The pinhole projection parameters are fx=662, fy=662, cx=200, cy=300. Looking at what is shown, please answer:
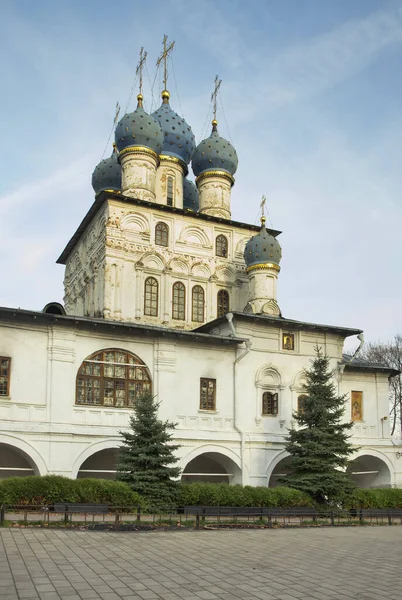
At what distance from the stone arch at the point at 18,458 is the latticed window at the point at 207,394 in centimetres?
608

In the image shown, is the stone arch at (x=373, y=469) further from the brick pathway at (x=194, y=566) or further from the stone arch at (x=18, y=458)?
the stone arch at (x=18, y=458)

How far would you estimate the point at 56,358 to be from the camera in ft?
67.9

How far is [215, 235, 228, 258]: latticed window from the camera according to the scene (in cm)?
3075

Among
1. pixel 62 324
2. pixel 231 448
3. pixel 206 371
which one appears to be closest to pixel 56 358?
pixel 62 324

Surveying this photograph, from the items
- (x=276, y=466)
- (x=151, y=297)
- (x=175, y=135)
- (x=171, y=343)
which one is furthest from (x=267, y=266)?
(x=175, y=135)

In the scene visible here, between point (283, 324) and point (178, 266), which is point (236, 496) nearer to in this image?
point (283, 324)

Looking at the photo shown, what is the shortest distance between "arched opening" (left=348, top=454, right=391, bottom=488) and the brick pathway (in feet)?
42.8

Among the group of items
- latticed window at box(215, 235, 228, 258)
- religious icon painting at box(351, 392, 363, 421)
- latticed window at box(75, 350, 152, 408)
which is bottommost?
religious icon painting at box(351, 392, 363, 421)

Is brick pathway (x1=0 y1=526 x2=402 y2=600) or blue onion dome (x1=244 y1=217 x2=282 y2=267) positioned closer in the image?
brick pathway (x1=0 y1=526 x2=402 y2=600)

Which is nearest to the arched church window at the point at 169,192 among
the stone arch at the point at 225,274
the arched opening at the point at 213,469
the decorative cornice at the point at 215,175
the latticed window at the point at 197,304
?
the decorative cornice at the point at 215,175

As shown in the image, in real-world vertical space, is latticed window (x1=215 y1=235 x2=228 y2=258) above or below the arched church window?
below

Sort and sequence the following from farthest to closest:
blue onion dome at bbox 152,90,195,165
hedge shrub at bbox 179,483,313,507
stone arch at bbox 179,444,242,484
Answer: blue onion dome at bbox 152,90,195,165 → stone arch at bbox 179,444,242,484 → hedge shrub at bbox 179,483,313,507

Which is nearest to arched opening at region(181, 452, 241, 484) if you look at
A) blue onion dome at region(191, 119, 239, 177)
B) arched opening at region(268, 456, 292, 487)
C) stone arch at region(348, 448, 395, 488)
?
arched opening at region(268, 456, 292, 487)

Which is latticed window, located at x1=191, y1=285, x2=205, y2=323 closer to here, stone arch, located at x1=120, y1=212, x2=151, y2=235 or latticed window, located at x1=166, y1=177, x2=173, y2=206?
stone arch, located at x1=120, y1=212, x2=151, y2=235
